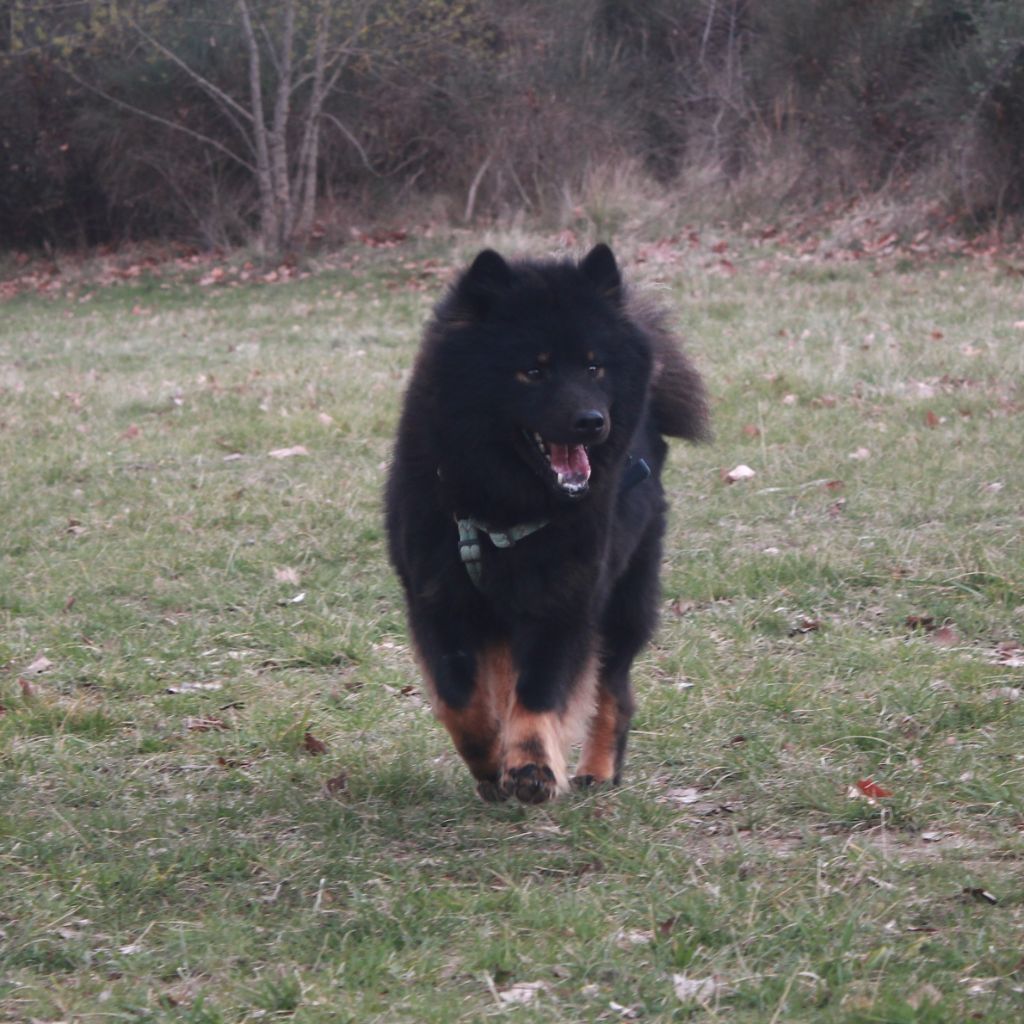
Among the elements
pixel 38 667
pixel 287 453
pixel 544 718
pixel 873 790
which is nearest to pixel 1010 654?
pixel 873 790

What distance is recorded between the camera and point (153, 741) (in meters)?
4.57

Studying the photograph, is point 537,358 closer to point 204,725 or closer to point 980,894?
point 980,894

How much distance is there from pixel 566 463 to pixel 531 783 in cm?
88

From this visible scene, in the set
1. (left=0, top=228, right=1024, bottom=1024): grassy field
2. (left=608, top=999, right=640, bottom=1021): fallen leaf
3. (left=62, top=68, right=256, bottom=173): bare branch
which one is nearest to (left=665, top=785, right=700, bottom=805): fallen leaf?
(left=0, top=228, right=1024, bottom=1024): grassy field

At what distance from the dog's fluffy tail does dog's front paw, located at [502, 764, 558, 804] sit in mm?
1301

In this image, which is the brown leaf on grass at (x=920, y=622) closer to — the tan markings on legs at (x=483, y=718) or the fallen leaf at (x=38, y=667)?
the tan markings on legs at (x=483, y=718)

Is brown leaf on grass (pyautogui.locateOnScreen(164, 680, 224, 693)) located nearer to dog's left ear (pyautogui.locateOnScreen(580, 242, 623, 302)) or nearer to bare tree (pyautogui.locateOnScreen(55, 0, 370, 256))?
dog's left ear (pyautogui.locateOnScreen(580, 242, 623, 302))

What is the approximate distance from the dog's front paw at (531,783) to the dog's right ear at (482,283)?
4.15 feet

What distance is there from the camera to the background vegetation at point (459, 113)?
19.5 m

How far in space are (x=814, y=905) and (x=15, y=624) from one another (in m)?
3.82

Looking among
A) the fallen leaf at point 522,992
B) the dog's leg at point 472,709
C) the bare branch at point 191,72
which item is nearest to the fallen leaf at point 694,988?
the fallen leaf at point 522,992

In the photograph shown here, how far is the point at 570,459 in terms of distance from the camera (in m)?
3.83

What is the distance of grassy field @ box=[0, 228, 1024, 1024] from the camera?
298cm

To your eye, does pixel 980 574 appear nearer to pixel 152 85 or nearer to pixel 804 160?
pixel 804 160
